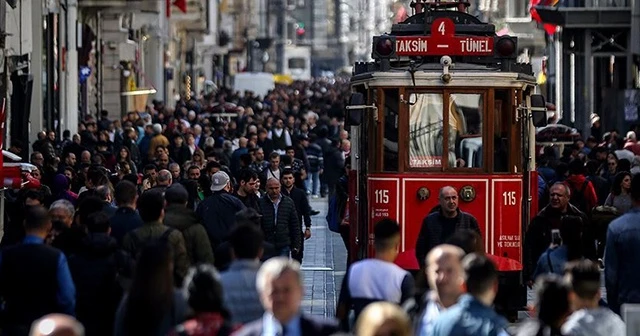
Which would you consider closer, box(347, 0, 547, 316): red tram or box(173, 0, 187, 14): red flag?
box(347, 0, 547, 316): red tram

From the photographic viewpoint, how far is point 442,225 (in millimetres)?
15828

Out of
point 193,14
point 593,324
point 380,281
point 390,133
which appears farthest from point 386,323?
point 193,14

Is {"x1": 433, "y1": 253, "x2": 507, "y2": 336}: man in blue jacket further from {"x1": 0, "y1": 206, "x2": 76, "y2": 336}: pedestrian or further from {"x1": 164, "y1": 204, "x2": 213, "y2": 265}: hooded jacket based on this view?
{"x1": 164, "y1": 204, "x2": 213, "y2": 265}: hooded jacket

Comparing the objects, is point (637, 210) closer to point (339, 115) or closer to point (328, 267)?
point (328, 267)

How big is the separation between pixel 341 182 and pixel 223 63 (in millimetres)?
101380

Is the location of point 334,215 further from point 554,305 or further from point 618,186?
point 554,305

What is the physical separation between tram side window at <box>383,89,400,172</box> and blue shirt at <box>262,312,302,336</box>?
9.33m

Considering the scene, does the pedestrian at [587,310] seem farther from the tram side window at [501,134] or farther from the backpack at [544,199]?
the backpack at [544,199]

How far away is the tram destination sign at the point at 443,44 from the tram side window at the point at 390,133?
487 millimetres

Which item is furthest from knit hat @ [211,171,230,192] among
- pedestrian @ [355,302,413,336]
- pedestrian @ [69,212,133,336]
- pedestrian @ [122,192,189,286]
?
pedestrian @ [355,302,413,336]

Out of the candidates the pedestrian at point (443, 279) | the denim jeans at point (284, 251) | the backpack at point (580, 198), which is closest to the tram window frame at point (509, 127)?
the denim jeans at point (284, 251)

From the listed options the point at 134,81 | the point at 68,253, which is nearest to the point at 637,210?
the point at 68,253

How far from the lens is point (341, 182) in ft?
69.6

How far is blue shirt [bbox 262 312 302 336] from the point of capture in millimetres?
8922
